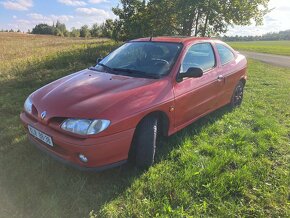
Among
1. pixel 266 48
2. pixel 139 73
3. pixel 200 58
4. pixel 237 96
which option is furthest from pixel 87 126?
pixel 266 48

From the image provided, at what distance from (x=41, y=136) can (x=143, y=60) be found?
5.92ft

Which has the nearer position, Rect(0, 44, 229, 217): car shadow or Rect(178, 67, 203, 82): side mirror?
Rect(0, 44, 229, 217): car shadow

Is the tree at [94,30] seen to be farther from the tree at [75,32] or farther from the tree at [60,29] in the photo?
the tree at [60,29]

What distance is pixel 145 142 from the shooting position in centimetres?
345

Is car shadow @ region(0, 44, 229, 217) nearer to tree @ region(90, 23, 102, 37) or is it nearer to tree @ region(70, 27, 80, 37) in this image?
tree @ region(90, 23, 102, 37)

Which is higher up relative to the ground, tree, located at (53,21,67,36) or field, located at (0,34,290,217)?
field, located at (0,34,290,217)

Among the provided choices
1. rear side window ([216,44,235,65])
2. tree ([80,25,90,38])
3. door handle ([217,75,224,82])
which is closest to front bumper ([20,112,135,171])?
door handle ([217,75,224,82])

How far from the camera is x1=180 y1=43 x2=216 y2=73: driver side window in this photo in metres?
4.29

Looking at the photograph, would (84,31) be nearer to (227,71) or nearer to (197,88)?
(227,71)

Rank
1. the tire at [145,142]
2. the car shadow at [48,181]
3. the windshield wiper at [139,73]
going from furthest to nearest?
the windshield wiper at [139,73], the tire at [145,142], the car shadow at [48,181]

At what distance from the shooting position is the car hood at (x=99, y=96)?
→ 3.15m

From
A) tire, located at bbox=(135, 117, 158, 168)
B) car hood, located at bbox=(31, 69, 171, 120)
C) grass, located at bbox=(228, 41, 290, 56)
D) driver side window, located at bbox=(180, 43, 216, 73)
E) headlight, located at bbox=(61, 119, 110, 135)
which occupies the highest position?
driver side window, located at bbox=(180, 43, 216, 73)

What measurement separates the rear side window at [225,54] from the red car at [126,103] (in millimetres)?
263

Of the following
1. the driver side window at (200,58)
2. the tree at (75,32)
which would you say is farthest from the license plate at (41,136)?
the tree at (75,32)
